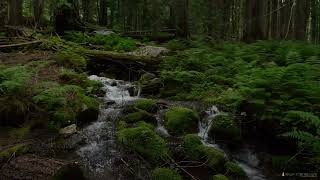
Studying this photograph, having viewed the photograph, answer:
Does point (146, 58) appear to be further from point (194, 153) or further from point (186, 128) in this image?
point (194, 153)

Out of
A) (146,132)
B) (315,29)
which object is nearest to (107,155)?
(146,132)

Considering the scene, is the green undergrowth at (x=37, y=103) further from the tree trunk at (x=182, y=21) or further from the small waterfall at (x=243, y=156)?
the tree trunk at (x=182, y=21)

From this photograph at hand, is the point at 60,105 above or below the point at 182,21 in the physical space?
below

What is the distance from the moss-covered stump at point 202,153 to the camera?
682 cm

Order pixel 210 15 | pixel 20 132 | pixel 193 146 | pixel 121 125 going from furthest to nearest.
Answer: pixel 210 15, pixel 121 125, pixel 20 132, pixel 193 146

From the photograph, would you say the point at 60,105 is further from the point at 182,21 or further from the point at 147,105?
the point at 182,21

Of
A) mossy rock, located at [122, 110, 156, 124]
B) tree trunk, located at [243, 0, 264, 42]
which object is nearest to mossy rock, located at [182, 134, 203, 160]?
mossy rock, located at [122, 110, 156, 124]

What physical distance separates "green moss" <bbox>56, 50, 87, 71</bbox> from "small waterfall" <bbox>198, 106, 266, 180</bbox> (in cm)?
482

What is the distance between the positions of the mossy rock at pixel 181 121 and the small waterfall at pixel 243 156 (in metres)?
0.20

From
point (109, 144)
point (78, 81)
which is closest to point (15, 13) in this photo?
point (78, 81)

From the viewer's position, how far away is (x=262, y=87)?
7699 millimetres

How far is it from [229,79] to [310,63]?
7.24ft

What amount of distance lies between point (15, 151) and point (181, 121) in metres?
3.43

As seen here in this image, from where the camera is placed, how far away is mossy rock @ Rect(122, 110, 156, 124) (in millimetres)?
8289
